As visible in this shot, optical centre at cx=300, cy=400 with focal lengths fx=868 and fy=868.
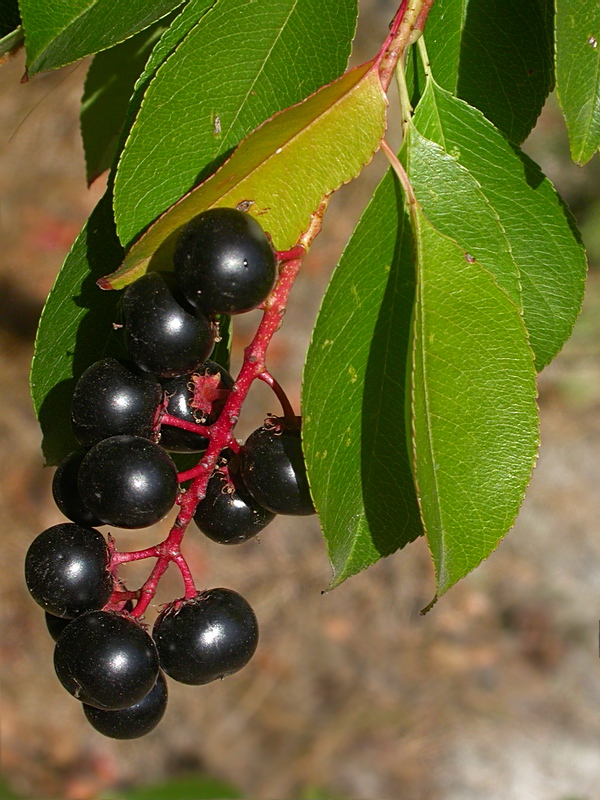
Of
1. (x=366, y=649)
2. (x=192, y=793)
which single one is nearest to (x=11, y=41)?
(x=192, y=793)

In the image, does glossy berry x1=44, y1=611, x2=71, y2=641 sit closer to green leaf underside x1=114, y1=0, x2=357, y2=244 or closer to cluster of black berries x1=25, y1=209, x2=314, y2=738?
cluster of black berries x1=25, y1=209, x2=314, y2=738

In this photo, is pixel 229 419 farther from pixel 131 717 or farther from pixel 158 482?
pixel 131 717

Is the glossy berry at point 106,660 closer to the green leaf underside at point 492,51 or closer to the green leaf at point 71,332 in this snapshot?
the green leaf at point 71,332

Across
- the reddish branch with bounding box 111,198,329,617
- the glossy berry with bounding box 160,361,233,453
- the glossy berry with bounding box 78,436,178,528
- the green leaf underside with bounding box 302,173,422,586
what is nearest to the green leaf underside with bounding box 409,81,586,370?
the green leaf underside with bounding box 302,173,422,586

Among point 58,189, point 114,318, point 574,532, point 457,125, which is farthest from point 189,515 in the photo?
point 58,189

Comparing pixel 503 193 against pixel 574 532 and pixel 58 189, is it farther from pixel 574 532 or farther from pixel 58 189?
pixel 58 189
